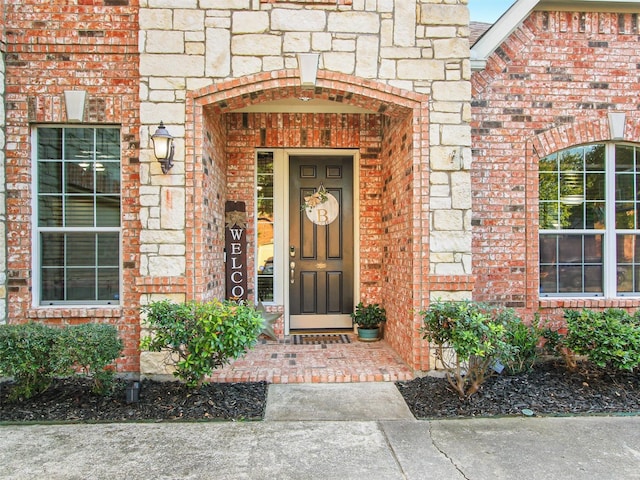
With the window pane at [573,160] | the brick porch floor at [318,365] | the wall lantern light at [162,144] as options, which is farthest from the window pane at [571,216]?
the wall lantern light at [162,144]

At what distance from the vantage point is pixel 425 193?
4371 mm

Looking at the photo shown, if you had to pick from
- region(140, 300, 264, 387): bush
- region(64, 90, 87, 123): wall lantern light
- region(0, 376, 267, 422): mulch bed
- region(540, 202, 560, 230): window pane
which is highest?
region(64, 90, 87, 123): wall lantern light

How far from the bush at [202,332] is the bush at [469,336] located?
63.3 inches

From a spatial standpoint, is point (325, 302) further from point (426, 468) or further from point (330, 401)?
point (426, 468)

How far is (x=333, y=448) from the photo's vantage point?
10.2 ft

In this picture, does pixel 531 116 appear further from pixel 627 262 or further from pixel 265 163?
pixel 265 163

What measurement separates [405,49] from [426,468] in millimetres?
3779

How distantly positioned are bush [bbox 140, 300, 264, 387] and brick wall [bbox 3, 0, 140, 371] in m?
1.03

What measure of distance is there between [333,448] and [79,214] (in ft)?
12.0

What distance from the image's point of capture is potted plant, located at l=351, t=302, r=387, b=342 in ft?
18.6

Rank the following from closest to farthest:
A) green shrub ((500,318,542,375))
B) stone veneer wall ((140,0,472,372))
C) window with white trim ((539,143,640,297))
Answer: stone veneer wall ((140,0,472,372)) → green shrub ((500,318,542,375)) → window with white trim ((539,143,640,297))

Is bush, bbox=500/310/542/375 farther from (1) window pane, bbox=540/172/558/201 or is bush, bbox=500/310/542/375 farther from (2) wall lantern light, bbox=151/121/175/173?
(2) wall lantern light, bbox=151/121/175/173

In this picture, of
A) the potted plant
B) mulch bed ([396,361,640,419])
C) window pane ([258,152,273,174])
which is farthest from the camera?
window pane ([258,152,273,174])

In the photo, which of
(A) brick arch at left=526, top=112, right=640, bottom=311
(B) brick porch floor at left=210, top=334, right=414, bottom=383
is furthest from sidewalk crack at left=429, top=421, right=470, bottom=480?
(A) brick arch at left=526, top=112, right=640, bottom=311
